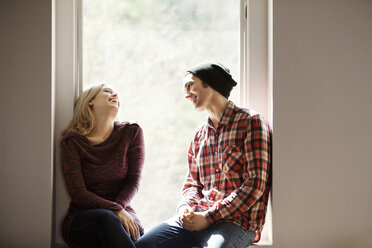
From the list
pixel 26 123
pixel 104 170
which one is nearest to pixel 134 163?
pixel 104 170

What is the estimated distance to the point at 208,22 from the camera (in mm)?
2645

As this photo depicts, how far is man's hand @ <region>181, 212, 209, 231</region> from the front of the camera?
7.36 ft

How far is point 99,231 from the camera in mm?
2201

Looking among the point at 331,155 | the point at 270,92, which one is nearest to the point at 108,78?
the point at 270,92

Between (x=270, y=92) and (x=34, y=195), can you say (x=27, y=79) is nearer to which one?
(x=34, y=195)

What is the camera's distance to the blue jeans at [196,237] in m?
2.14

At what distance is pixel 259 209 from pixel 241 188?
0.56 ft

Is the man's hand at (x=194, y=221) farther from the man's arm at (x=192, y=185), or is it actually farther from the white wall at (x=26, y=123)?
the white wall at (x=26, y=123)

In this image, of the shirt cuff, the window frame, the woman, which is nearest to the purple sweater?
the woman

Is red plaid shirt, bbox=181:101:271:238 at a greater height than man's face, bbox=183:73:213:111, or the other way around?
man's face, bbox=183:73:213:111

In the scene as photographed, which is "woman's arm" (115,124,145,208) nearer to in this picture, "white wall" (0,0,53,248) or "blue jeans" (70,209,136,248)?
"blue jeans" (70,209,136,248)

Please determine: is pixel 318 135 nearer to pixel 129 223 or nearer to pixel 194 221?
pixel 194 221

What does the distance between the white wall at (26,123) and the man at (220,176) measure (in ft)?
2.30

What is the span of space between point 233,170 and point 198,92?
1.65 ft
